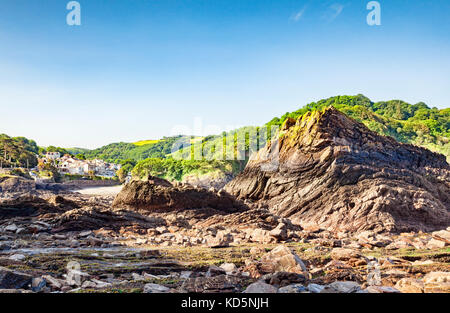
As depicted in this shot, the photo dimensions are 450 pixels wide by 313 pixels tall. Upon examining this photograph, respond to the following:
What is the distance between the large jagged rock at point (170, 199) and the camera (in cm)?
2411

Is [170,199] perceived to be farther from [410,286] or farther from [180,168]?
[180,168]

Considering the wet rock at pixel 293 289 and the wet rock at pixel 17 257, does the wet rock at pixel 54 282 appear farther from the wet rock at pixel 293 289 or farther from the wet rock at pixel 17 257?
the wet rock at pixel 293 289

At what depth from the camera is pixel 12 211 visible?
792 inches

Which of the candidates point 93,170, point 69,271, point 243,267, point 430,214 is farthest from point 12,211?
point 93,170

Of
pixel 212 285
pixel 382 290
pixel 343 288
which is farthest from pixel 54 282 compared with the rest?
pixel 382 290

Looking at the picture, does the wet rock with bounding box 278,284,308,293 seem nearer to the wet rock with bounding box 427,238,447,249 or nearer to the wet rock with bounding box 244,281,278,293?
the wet rock with bounding box 244,281,278,293

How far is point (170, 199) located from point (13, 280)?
56.2 ft

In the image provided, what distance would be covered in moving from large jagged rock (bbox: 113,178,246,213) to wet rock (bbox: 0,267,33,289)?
16.8 meters

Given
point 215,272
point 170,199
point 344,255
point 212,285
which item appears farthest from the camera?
point 170,199

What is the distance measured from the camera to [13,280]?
275 inches

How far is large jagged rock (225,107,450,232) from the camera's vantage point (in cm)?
2205

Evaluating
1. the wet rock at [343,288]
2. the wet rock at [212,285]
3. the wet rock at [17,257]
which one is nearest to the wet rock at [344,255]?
the wet rock at [343,288]

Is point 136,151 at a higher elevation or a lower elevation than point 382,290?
higher
